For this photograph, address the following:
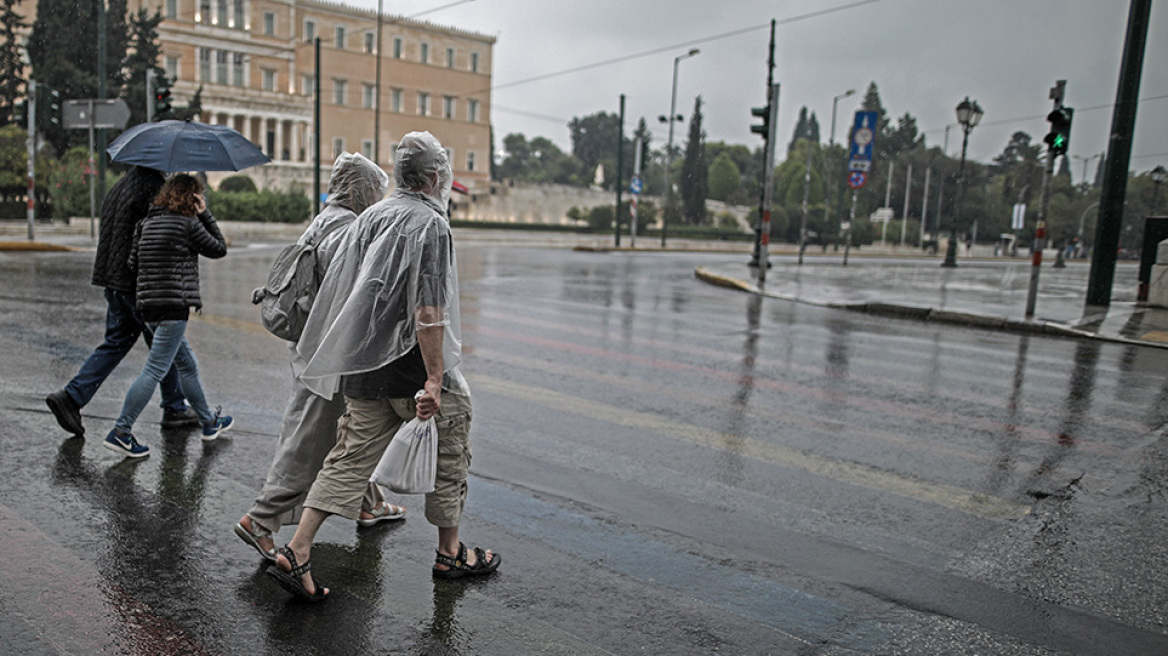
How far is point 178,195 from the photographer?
4.71m

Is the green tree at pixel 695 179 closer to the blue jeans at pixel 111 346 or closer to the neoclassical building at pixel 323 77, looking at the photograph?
the neoclassical building at pixel 323 77

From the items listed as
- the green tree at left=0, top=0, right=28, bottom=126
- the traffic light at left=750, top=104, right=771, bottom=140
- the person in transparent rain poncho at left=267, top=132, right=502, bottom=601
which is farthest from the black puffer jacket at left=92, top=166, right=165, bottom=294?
the green tree at left=0, top=0, right=28, bottom=126

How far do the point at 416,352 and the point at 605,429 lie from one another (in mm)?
2776

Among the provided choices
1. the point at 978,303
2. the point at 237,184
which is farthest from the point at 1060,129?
the point at 237,184

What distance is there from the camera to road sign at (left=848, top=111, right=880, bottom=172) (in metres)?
27.0

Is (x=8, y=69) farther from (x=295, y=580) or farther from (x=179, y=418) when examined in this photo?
(x=295, y=580)

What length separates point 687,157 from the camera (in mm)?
84750

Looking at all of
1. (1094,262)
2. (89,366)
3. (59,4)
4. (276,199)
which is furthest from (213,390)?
(59,4)

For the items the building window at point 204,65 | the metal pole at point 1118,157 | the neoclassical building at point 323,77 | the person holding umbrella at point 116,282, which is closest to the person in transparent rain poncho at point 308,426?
the person holding umbrella at point 116,282

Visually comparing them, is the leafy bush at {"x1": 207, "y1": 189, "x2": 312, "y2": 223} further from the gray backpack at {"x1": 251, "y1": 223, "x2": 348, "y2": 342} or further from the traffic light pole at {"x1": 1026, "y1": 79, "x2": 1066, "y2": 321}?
the gray backpack at {"x1": 251, "y1": 223, "x2": 348, "y2": 342}

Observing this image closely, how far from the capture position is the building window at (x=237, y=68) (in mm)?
65188

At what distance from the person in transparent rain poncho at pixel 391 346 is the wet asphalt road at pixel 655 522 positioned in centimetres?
40

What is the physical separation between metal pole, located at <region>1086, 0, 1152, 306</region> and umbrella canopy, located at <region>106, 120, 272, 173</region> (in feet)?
49.5

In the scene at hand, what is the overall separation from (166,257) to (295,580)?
7.98ft
